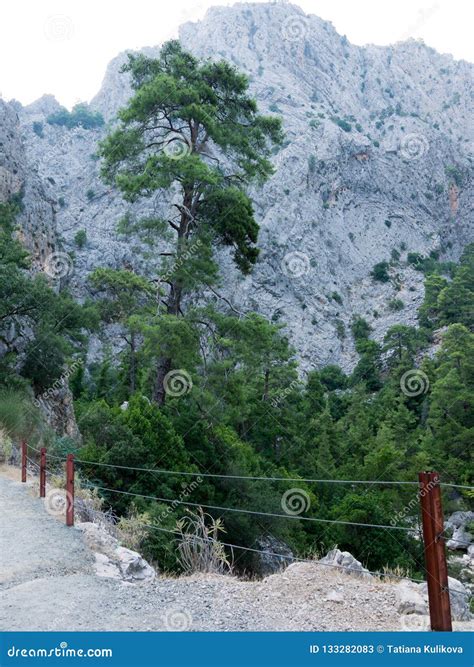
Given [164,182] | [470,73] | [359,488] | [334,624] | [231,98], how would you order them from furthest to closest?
[470,73], [359,488], [231,98], [164,182], [334,624]

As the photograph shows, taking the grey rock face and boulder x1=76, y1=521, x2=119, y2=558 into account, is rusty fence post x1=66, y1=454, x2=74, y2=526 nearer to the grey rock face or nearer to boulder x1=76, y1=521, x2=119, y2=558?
boulder x1=76, y1=521, x2=119, y2=558

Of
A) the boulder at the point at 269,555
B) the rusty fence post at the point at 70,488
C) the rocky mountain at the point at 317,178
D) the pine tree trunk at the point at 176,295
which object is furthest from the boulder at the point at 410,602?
the rocky mountain at the point at 317,178

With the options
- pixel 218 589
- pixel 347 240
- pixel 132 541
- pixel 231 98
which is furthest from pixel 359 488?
pixel 347 240

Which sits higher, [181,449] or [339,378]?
[339,378]

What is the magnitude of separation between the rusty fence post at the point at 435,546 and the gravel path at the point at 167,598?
34.3 inches

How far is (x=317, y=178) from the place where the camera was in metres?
83.1

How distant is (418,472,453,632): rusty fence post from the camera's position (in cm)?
418

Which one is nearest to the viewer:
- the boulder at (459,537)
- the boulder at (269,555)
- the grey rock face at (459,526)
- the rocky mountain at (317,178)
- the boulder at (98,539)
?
the boulder at (98,539)

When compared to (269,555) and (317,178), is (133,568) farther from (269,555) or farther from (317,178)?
(317,178)

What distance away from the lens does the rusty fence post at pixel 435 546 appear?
4.18 metres

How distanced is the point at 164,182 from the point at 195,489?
748 cm

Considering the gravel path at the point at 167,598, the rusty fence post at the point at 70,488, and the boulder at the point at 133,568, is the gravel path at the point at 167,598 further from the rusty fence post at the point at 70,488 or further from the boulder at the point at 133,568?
the rusty fence post at the point at 70,488

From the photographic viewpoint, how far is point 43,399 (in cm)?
1806

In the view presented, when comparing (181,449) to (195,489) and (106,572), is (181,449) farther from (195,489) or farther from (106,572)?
(106,572)
